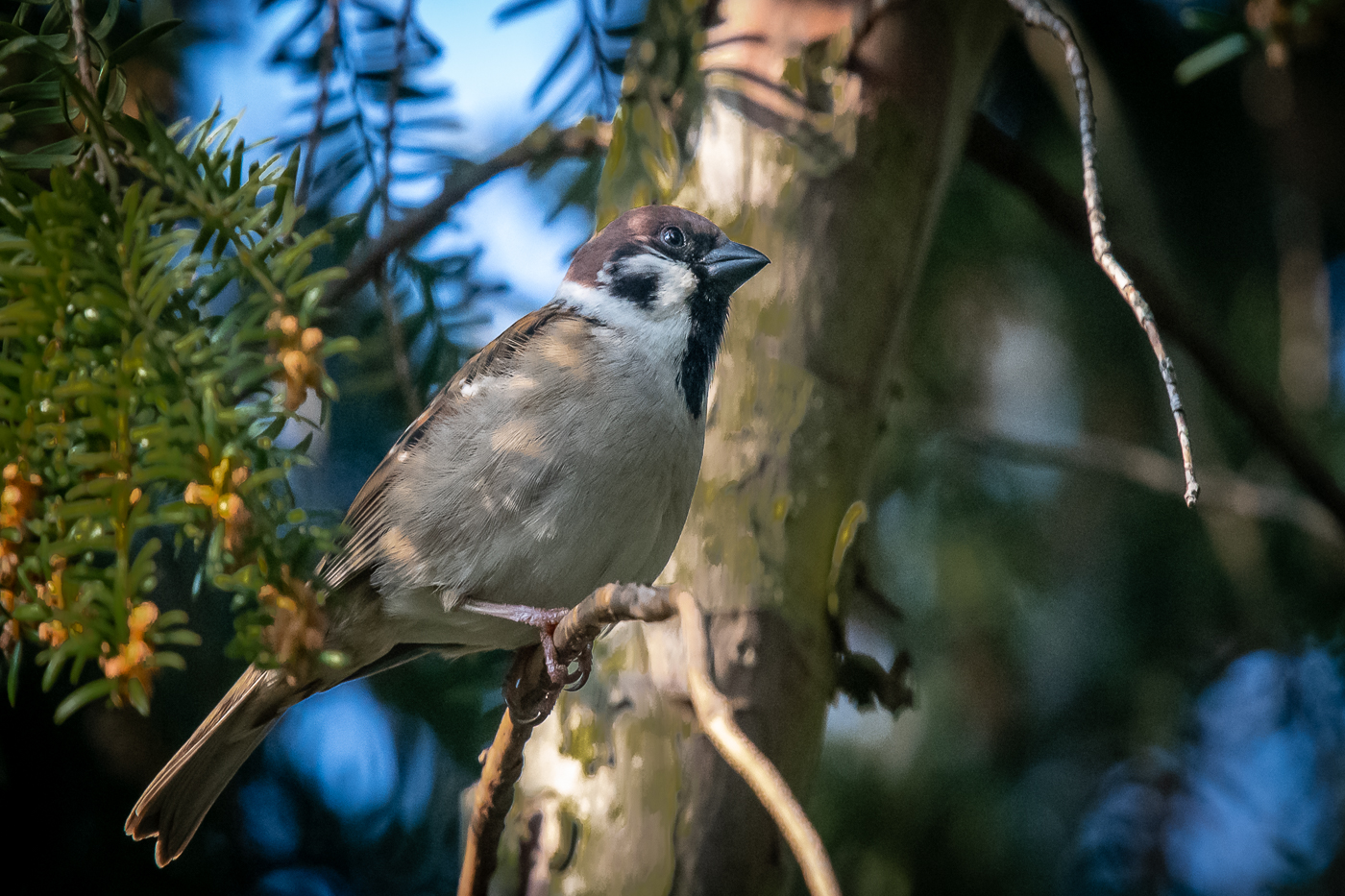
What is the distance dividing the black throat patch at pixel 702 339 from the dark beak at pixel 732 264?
3 cm

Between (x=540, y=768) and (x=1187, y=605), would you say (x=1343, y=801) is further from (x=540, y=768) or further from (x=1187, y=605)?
(x=540, y=768)

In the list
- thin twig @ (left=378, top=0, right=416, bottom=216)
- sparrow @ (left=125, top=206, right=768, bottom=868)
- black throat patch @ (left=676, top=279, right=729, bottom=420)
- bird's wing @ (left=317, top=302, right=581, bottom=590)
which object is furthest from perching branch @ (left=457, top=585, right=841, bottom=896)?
thin twig @ (left=378, top=0, right=416, bottom=216)

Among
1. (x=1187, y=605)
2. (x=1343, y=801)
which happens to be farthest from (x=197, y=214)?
(x=1343, y=801)

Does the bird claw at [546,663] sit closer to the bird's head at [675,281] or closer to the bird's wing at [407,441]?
the bird's wing at [407,441]

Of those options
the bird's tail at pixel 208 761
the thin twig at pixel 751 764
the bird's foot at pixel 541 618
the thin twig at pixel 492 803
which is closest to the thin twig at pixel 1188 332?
the bird's foot at pixel 541 618

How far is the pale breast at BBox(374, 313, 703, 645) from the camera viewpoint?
1.86 meters

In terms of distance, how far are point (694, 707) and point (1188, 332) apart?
1.70 meters

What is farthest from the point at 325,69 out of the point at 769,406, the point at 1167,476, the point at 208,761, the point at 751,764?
the point at 1167,476

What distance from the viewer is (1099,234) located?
1.22 meters

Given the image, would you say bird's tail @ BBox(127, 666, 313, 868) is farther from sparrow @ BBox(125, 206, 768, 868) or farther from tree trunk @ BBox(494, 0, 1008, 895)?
tree trunk @ BBox(494, 0, 1008, 895)

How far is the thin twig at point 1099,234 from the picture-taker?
1.05 metres

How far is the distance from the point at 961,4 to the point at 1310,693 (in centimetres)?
214

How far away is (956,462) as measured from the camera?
339cm

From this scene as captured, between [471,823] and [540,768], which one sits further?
[540,768]
